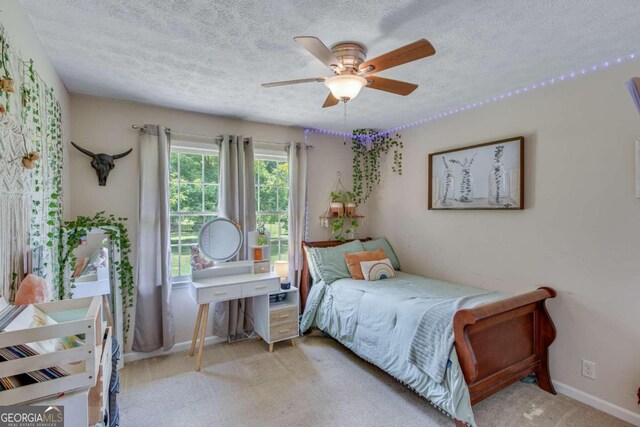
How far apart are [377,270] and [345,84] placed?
2.07 m

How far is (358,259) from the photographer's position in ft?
11.4

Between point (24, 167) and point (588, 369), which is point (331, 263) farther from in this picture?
point (24, 167)

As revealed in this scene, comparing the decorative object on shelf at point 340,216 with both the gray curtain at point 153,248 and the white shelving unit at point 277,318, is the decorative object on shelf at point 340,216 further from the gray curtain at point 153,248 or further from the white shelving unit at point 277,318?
the gray curtain at point 153,248

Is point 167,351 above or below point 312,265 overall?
below

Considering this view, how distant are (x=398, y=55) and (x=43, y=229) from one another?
2231 mm

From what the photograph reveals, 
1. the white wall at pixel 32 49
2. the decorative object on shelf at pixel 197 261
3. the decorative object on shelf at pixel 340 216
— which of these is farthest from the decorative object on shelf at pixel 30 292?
the decorative object on shelf at pixel 340 216

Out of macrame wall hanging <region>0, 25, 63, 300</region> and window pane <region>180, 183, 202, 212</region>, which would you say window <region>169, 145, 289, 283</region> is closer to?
window pane <region>180, 183, 202, 212</region>

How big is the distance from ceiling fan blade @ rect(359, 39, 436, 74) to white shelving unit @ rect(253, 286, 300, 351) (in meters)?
2.27

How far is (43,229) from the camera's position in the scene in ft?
6.26

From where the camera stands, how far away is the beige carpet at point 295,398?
7.09ft

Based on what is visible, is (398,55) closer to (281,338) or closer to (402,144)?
(402,144)

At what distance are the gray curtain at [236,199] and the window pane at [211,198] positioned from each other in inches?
4.0

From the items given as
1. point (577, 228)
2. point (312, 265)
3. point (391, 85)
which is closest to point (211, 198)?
point (312, 265)

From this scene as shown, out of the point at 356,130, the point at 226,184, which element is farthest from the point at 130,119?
the point at 356,130
